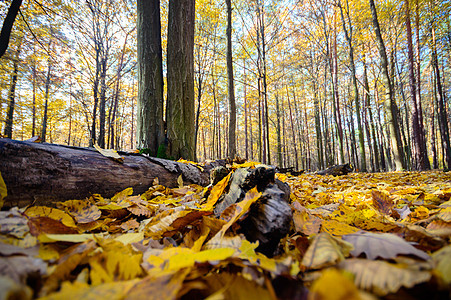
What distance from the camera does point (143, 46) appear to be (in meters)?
3.30

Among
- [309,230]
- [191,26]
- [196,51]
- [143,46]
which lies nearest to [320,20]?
[196,51]

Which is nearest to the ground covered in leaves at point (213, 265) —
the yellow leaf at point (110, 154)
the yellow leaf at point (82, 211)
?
the yellow leaf at point (82, 211)

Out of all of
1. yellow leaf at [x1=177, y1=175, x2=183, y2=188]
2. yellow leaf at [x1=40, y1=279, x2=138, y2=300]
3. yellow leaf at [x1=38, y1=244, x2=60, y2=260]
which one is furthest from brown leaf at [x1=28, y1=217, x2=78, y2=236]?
yellow leaf at [x1=177, y1=175, x2=183, y2=188]

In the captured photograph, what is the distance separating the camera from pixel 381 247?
1.61 feet

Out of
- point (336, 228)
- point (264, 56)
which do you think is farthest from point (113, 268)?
point (264, 56)

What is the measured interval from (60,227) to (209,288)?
2.09 feet

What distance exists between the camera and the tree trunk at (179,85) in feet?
10.8

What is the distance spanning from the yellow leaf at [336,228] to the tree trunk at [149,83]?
2.91 metres

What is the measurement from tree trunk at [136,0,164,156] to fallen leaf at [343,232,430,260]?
3.13 m

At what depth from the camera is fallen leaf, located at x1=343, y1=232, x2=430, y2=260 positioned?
0.45m

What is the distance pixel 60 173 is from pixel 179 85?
2.50 metres

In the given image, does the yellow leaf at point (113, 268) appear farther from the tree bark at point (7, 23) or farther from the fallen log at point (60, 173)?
the tree bark at point (7, 23)

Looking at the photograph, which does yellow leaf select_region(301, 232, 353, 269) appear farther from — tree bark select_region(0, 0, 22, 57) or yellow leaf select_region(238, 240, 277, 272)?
tree bark select_region(0, 0, 22, 57)

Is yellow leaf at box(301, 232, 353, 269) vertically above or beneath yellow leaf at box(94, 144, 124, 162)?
beneath
